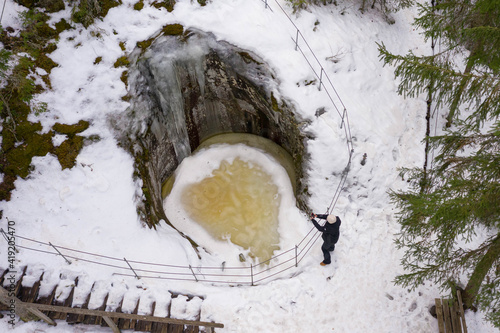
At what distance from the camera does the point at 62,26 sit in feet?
35.5

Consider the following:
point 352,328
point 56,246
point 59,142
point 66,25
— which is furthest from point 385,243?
point 66,25

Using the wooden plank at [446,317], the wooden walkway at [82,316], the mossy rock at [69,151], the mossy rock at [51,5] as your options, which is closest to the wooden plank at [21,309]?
the wooden walkway at [82,316]

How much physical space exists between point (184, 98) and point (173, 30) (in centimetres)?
244

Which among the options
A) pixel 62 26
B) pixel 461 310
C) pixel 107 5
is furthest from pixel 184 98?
pixel 461 310

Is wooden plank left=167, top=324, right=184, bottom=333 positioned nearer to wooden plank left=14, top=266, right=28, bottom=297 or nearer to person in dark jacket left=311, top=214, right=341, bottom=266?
wooden plank left=14, top=266, right=28, bottom=297

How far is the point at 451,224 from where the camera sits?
21.6 feet

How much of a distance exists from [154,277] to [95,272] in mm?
1507

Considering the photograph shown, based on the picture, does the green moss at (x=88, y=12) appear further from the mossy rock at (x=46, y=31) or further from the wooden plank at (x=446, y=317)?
the wooden plank at (x=446, y=317)

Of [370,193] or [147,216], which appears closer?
[147,216]

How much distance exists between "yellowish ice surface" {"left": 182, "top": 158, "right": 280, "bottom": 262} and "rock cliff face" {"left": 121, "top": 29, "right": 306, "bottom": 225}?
4.37ft

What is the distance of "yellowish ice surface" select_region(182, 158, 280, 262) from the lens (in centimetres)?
1191

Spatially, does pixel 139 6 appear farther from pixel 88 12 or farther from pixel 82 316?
pixel 82 316

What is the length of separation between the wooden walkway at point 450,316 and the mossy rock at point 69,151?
426 inches

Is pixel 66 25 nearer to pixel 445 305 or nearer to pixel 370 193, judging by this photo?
pixel 370 193
